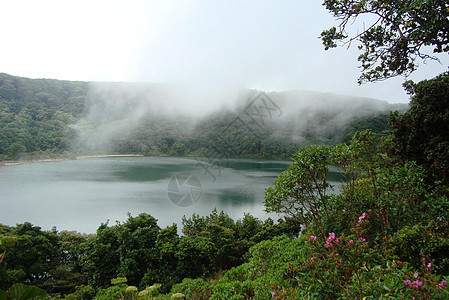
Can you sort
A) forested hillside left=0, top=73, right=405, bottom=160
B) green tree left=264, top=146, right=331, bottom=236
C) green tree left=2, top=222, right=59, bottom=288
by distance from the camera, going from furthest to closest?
1. forested hillside left=0, top=73, right=405, bottom=160
2. green tree left=2, top=222, right=59, bottom=288
3. green tree left=264, top=146, right=331, bottom=236

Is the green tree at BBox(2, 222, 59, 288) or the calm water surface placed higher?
the green tree at BBox(2, 222, 59, 288)

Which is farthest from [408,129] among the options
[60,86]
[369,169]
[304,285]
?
[60,86]

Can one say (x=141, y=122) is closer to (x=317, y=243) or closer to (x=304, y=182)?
(x=304, y=182)

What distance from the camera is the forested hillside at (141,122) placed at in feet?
159

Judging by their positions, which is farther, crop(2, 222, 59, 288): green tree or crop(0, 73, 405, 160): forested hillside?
crop(0, 73, 405, 160): forested hillside

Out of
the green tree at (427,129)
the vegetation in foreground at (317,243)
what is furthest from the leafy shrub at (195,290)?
the green tree at (427,129)

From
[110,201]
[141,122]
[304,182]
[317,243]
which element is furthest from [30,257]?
[141,122]

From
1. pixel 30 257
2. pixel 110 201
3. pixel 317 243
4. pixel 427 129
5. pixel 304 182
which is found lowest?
pixel 110 201

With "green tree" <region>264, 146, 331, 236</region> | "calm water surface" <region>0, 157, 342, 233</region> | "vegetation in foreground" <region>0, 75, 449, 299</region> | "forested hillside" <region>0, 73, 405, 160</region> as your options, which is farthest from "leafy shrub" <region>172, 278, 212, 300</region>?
"forested hillside" <region>0, 73, 405, 160</region>

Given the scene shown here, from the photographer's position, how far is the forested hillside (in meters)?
48.4

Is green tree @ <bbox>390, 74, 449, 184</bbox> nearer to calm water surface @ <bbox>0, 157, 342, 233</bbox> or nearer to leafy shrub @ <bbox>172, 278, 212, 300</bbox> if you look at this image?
leafy shrub @ <bbox>172, 278, 212, 300</bbox>

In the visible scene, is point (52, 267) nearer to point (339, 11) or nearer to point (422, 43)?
point (339, 11)

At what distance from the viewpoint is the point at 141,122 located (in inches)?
3947

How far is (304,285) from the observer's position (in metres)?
2.08
